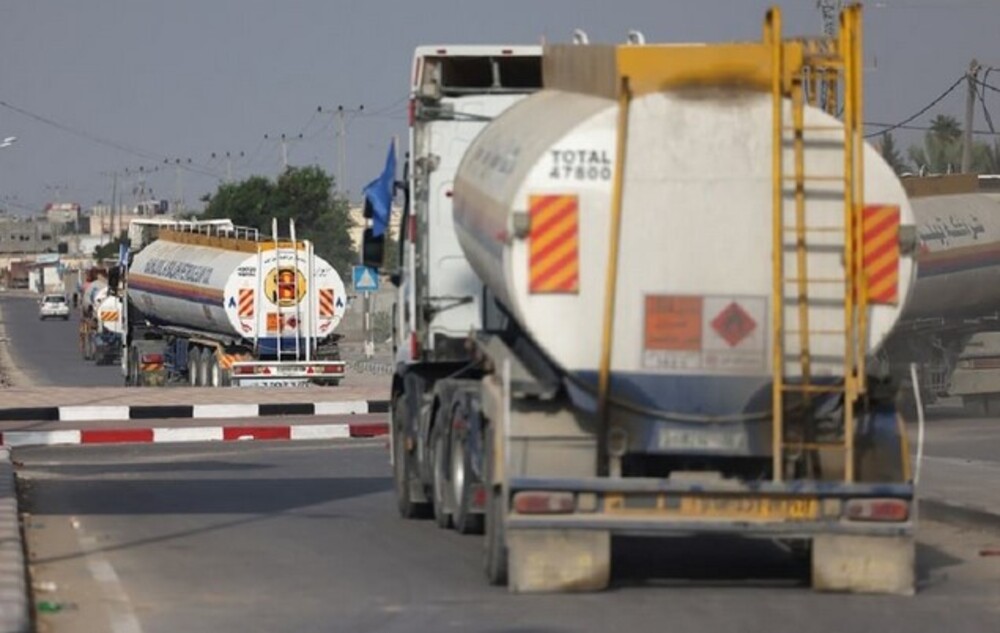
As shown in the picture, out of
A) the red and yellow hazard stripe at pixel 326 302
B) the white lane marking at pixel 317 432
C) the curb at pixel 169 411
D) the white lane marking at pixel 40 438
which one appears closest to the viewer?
the white lane marking at pixel 40 438

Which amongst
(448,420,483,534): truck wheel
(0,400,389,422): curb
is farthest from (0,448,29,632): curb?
(0,400,389,422): curb

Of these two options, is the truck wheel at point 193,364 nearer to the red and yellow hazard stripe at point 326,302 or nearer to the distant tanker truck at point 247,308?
the distant tanker truck at point 247,308

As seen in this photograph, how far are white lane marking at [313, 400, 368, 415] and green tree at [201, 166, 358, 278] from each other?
239 feet

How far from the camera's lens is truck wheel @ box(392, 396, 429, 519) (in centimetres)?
1781

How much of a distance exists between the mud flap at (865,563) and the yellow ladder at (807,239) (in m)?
0.61

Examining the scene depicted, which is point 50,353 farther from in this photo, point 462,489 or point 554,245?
point 554,245

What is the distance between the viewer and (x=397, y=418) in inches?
728

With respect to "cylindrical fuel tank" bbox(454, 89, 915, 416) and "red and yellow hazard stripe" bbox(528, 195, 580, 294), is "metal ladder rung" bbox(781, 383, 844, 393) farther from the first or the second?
"red and yellow hazard stripe" bbox(528, 195, 580, 294)

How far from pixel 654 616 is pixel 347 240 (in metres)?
96.8

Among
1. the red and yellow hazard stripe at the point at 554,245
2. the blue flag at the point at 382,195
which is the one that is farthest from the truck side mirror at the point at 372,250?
the red and yellow hazard stripe at the point at 554,245

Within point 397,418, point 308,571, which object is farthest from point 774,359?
point 397,418

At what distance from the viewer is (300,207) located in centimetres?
10725

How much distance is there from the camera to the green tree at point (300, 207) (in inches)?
4173

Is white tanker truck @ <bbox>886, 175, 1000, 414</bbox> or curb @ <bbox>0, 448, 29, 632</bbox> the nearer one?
curb @ <bbox>0, 448, 29, 632</bbox>
